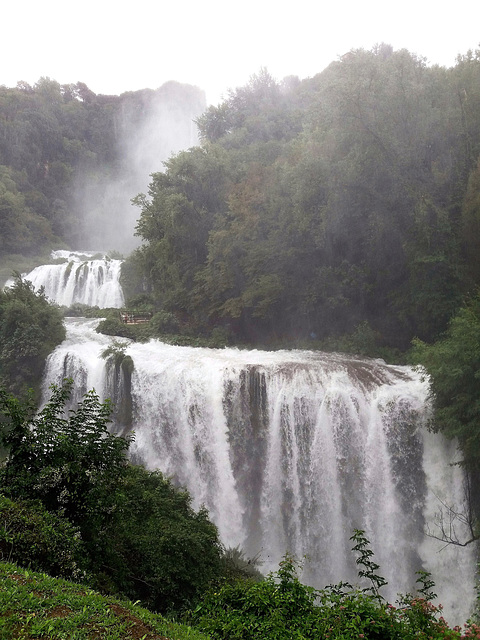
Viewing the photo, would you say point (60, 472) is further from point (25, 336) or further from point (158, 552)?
point (25, 336)

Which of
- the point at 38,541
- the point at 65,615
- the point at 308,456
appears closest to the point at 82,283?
the point at 308,456

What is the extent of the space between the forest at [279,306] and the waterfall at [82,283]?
4.22 ft

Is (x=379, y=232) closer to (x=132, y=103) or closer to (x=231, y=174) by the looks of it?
(x=231, y=174)

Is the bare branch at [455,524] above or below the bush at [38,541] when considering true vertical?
below

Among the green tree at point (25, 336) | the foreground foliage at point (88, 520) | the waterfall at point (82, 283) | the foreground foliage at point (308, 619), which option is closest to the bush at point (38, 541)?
the foreground foliage at point (88, 520)

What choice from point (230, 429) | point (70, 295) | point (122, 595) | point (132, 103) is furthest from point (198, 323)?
point (132, 103)

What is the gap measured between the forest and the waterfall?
1.29 meters

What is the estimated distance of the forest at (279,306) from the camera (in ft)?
18.1

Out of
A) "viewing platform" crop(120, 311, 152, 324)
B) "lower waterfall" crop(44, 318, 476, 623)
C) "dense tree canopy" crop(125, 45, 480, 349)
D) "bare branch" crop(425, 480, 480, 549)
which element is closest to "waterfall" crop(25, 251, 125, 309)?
"viewing platform" crop(120, 311, 152, 324)

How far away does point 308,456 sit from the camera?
12672 mm

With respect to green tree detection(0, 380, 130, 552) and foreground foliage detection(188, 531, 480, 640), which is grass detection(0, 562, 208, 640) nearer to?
foreground foliage detection(188, 531, 480, 640)

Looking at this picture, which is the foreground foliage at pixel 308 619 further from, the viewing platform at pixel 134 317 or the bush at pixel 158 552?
the viewing platform at pixel 134 317

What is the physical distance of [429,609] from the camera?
5.08 meters

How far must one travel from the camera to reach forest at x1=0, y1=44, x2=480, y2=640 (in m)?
5.52
